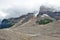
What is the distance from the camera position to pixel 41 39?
49.4 ft

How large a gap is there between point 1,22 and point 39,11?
23.5ft

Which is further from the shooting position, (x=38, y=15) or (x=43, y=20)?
(x=38, y=15)

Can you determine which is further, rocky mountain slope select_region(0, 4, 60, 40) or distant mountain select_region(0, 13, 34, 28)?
distant mountain select_region(0, 13, 34, 28)

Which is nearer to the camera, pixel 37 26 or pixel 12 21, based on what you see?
pixel 37 26

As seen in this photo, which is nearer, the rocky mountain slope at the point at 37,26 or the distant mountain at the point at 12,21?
the rocky mountain slope at the point at 37,26

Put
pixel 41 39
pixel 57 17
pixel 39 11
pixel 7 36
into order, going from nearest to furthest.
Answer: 1. pixel 7 36
2. pixel 41 39
3. pixel 57 17
4. pixel 39 11

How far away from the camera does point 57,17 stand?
96.8 ft

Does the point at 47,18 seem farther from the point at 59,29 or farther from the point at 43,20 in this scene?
the point at 59,29

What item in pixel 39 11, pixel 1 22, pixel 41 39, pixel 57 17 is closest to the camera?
pixel 41 39

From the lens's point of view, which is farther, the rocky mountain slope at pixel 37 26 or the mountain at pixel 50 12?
the mountain at pixel 50 12

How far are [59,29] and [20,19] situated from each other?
13.6m

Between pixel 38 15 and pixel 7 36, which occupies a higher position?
pixel 38 15

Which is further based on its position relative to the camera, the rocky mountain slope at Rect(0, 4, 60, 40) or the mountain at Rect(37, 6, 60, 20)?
the mountain at Rect(37, 6, 60, 20)

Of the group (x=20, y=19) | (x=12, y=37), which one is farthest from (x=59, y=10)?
(x=12, y=37)
